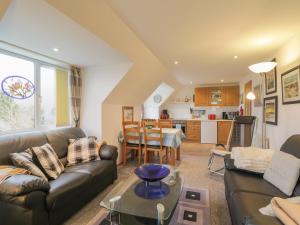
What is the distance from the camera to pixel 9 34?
1944 millimetres

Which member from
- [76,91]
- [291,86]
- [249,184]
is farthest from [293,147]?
[76,91]

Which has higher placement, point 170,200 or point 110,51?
point 110,51

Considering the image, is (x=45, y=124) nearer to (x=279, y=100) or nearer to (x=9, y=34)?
(x=9, y=34)

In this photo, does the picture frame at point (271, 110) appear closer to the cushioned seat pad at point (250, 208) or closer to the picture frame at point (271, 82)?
the picture frame at point (271, 82)

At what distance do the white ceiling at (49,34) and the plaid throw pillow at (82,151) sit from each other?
54.0 inches

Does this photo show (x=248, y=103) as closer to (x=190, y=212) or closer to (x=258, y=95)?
(x=258, y=95)

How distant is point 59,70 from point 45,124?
1.01 meters

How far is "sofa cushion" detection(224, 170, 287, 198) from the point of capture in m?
1.59

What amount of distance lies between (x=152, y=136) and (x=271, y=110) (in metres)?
2.31

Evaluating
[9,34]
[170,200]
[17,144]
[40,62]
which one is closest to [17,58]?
[40,62]

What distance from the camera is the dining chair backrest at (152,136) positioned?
3.48 meters

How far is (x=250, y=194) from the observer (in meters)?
1.52

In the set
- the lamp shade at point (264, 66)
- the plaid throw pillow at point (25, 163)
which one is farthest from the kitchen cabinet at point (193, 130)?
the plaid throw pillow at point (25, 163)

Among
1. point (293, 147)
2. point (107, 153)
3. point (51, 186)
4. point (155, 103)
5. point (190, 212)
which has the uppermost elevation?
point (155, 103)
